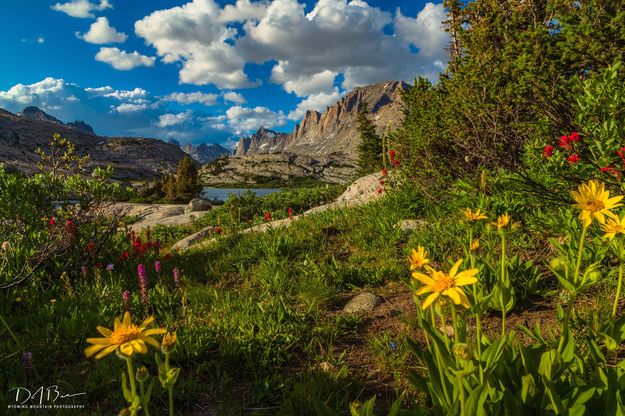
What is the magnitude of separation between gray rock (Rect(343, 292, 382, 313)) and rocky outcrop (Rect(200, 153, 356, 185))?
434ft

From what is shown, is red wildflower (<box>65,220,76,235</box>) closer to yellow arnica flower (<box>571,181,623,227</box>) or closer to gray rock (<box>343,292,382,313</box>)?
gray rock (<box>343,292,382,313</box>)

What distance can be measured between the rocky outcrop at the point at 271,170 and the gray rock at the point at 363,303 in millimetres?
132317

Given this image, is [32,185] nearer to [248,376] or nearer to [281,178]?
[248,376]

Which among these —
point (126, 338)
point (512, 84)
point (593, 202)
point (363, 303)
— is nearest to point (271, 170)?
point (512, 84)

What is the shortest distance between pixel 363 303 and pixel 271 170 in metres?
163

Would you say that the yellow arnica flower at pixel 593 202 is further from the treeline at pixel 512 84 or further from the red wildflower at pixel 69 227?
the red wildflower at pixel 69 227

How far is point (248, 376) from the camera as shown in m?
3.11

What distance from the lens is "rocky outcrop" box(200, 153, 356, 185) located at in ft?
479

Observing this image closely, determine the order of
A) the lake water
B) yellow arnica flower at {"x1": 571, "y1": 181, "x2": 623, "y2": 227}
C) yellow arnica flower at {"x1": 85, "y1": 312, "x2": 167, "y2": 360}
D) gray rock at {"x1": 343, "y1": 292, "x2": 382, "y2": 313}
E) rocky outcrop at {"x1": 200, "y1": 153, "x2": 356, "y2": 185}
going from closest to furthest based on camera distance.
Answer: yellow arnica flower at {"x1": 85, "y1": 312, "x2": 167, "y2": 360} < yellow arnica flower at {"x1": 571, "y1": 181, "x2": 623, "y2": 227} < gray rock at {"x1": 343, "y1": 292, "x2": 382, "y2": 313} < the lake water < rocky outcrop at {"x1": 200, "y1": 153, "x2": 356, "y2": 185}

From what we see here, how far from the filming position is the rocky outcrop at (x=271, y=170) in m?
146

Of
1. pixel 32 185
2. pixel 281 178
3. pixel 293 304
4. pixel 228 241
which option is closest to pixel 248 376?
pixel 293 304

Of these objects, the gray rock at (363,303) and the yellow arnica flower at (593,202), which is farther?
the gray rock at (363,303)

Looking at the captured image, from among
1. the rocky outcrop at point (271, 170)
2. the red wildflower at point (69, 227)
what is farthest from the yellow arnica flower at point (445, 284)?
the rocky outcrop at point (271, 170)

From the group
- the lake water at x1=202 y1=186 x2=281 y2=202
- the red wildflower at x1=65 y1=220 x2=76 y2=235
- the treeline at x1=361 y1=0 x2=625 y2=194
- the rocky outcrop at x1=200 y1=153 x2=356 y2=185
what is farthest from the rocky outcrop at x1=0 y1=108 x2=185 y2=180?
the treeline at x1=361 y1=0 x2=625 y2=194
